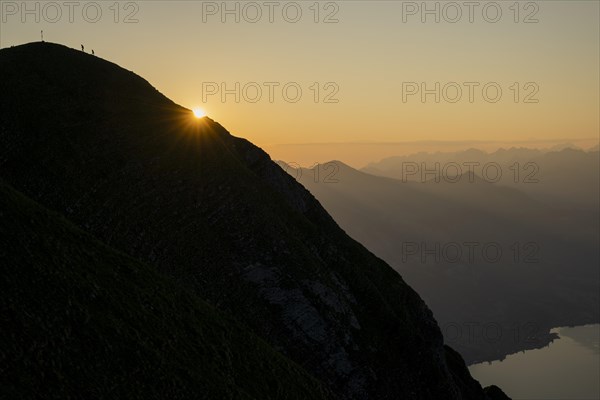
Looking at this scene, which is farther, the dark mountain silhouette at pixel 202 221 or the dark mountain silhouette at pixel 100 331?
the dark mountain silhouette at pixel 202 221

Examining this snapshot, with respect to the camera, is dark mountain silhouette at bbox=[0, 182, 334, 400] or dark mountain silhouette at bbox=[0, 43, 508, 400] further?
dark mountain silhouette at bbox=[0, 43, 508, 400]

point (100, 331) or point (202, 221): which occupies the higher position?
point (202, 221)

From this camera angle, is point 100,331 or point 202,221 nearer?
point 100,331

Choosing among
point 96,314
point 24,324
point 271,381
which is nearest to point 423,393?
point 271,381

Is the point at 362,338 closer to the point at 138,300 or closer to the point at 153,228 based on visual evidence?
the point at 153,228
